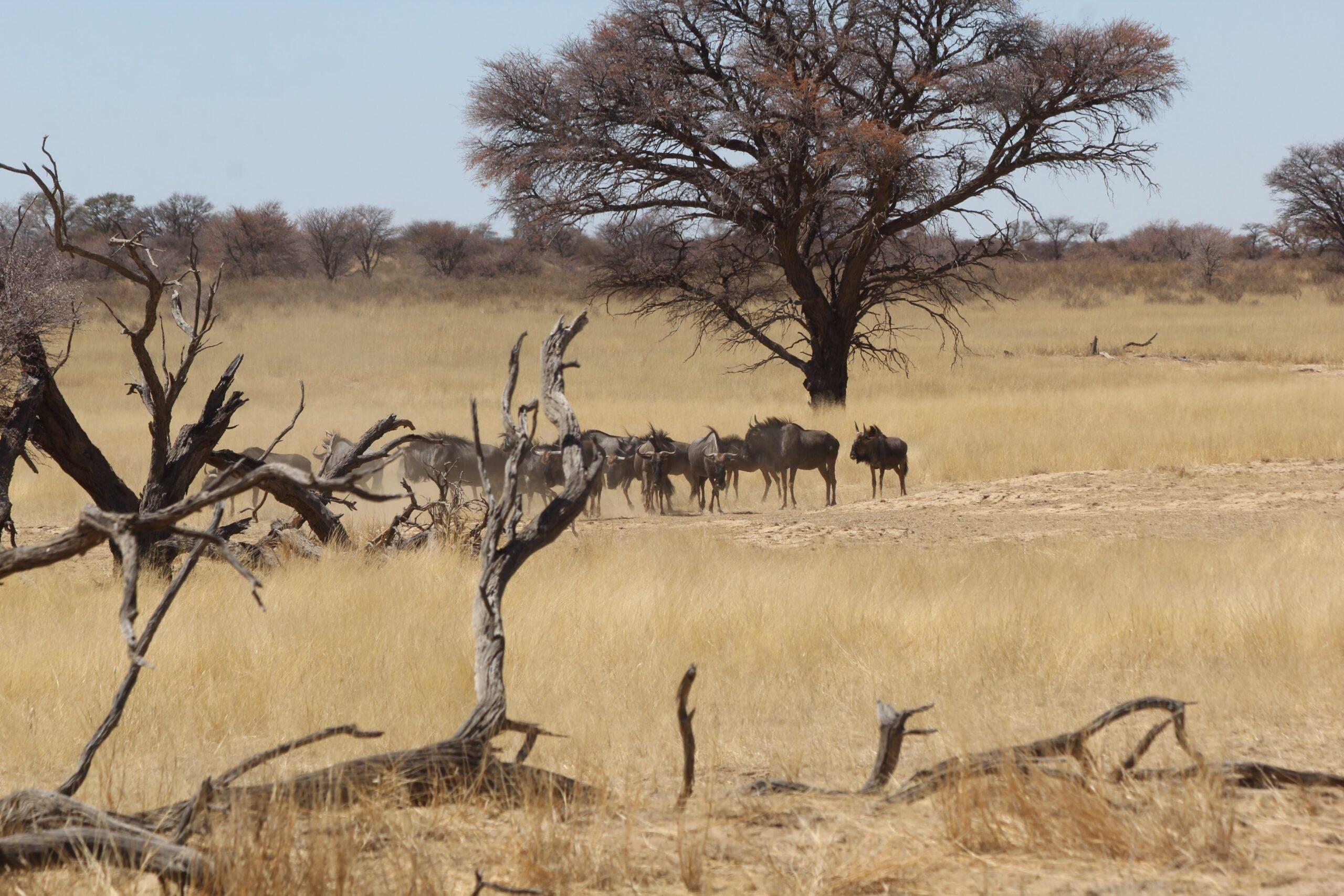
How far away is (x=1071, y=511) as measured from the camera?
11953mm

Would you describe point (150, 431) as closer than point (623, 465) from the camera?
Yes

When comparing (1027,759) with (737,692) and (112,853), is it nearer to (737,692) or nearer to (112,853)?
(737,692)

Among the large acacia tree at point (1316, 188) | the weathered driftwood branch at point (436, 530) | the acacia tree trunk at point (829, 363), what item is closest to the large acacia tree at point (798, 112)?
the acacia tree trunk at point (829, 363)

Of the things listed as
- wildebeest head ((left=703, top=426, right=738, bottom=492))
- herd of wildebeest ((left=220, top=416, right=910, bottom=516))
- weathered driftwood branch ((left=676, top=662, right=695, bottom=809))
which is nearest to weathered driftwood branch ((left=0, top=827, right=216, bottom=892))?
weathered driftwood branch ((left=676, top=662, right=695, bottom=809))

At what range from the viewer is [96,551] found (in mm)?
10672

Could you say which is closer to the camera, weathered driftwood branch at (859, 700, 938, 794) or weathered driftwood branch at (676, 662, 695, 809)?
weathered driftwood branch at (676, 662, 695, 809)

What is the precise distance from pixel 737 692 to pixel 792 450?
9.42 meters

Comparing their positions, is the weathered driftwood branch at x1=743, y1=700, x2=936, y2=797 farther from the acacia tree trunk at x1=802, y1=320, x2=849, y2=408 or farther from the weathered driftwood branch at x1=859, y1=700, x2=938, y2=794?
the acacia tree trunk at x1=802, y1=320, x2=849, y2=408

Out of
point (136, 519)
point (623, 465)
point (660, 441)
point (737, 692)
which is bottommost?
point (737, 692)

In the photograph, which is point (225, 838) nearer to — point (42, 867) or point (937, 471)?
point (42, 867)

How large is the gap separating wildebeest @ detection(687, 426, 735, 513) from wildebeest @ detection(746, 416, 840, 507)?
17.3 inches

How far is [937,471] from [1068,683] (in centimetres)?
1075

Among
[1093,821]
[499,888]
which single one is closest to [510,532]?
[499,888]

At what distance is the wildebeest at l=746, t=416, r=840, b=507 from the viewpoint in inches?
575
